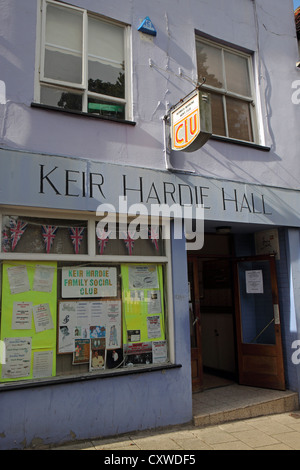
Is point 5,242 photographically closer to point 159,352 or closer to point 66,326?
point 66,326

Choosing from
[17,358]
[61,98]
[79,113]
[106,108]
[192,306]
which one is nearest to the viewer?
[17,358]

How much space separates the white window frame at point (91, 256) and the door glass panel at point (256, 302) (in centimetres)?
224

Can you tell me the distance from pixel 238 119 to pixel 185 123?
1.95 meters

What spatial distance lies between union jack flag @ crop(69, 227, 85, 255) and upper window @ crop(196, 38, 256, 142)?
3.03 meters

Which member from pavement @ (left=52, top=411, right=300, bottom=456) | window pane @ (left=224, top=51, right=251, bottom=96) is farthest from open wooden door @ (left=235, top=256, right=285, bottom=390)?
window pane @ (left=224, top=51, right=251, bottom=96)

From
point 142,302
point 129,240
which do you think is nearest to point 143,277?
point 142,302

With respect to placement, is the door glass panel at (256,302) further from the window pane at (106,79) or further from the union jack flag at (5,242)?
the union jack flag at (5,242)

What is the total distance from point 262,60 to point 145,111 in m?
2.97

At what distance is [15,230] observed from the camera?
4590 millimetres

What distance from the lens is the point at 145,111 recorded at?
18.2ft

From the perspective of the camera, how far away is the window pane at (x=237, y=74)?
6820 mm

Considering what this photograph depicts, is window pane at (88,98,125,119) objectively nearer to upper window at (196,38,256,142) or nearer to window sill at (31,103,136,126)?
window sill at (31,103,136,126)

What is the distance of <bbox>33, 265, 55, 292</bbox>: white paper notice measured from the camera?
15.2ft

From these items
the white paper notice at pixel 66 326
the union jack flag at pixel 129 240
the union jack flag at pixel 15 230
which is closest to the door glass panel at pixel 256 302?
the union jack flag at pixel 129 240
